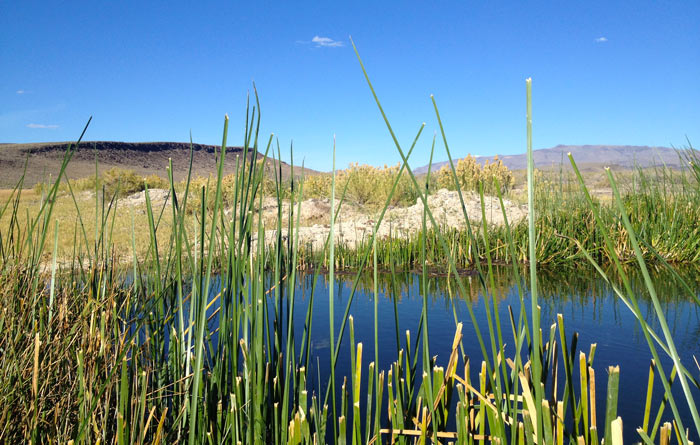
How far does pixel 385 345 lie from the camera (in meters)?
2.11

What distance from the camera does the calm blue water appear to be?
1.73 m

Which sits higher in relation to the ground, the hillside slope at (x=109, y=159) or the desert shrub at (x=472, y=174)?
the hillside slope at (x=109, y=159)

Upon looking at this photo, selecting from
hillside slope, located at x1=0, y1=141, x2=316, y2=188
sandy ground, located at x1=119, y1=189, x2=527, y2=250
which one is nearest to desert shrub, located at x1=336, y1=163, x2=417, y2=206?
sandy ground, located at x1=119, y1=189, x2=527, y2=250

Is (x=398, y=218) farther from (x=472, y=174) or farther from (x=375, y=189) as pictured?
(x=472, y=174)

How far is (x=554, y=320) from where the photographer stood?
2205mm

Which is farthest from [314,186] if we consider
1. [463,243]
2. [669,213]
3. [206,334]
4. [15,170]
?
[15,170]

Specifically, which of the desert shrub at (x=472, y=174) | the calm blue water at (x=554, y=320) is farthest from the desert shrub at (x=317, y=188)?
the calm blue water at (x=554, y=320)

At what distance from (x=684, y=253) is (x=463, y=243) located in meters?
1.70

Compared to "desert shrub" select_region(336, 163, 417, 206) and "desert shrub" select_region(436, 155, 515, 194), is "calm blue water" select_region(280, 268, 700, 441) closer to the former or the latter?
"desert shrub" select_region(336, 163, 417, 206)

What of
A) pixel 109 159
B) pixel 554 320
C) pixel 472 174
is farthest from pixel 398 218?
pixel 109 159

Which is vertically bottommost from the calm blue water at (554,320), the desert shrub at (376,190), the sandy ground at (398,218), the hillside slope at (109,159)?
the calm blue water at (554,320)

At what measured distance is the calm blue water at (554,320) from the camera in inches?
67.9

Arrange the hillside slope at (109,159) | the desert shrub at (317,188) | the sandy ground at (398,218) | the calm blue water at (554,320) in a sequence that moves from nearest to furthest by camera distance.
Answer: the calm blue water at (554,320), the sandy ground at (398,218), the desert shrub at (317,188), the hillside slope at (109,159)

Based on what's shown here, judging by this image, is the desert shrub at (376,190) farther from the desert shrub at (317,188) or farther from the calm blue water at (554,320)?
the calm blue water at (554,320)
